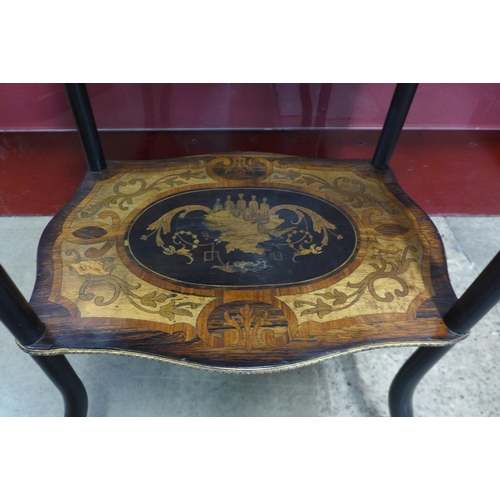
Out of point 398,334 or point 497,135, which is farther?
point 497,135

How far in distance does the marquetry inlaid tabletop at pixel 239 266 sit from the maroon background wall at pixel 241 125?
21cm

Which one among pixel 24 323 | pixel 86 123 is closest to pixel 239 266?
pixel 24 323

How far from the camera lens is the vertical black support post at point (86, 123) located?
805 mm

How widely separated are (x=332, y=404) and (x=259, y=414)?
0.50 ft

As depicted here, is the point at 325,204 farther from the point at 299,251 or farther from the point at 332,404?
the point at 332,404

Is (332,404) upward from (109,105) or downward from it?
downward

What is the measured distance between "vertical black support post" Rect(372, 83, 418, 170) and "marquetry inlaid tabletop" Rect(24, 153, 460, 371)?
0.04 m

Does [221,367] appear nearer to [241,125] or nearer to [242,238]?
[242,238]

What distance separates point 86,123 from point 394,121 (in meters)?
0.60

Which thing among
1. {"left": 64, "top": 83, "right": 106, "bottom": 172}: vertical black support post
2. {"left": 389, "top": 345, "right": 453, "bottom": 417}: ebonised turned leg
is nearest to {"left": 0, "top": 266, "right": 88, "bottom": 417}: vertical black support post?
{"left": 64, "top": 83, "right": 106, "bottom": 172}: vertical black support post

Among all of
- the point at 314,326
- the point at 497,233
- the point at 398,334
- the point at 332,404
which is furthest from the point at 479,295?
the point at 497,233

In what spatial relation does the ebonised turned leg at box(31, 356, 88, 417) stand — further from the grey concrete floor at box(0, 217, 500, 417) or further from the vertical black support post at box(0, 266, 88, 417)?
the grey concrete floor at box(0, 217, 500, 417)

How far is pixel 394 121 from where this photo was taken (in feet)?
2.91

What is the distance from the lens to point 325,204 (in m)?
0.83
